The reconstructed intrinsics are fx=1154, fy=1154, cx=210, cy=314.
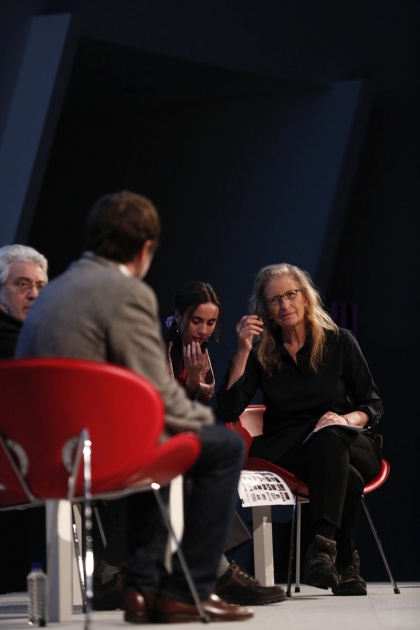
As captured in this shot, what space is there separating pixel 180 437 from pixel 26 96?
167 inches

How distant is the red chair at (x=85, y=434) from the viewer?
9.27 ft

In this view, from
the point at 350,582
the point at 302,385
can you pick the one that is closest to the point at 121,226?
the point at 302,385

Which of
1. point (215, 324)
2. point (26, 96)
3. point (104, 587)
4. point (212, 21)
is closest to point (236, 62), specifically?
point (212, 21)

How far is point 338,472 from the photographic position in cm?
423

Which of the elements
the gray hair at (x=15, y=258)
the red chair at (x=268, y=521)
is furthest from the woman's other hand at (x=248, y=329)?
the gray hair at (x=15, y=258)

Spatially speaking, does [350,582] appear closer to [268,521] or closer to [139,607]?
[268,521]

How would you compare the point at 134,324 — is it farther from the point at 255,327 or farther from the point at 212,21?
the point at 212,21

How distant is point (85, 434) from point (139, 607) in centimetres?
58

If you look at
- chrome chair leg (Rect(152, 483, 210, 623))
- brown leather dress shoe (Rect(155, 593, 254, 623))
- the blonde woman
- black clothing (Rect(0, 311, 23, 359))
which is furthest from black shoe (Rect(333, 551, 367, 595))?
black clothing (Rect(0, 311, 23, 359))

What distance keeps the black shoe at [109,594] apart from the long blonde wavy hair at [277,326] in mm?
1172

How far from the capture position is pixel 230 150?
8.33 metres

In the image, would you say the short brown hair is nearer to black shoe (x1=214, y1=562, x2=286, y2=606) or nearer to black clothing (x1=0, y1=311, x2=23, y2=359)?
black clothing (x1=0, y1=311, x2=23, y2=359)

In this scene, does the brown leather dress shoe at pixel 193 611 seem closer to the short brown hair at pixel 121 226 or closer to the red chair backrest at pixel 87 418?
the red chair backrest at pixel 87 418

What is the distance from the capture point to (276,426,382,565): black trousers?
4.20 meters
